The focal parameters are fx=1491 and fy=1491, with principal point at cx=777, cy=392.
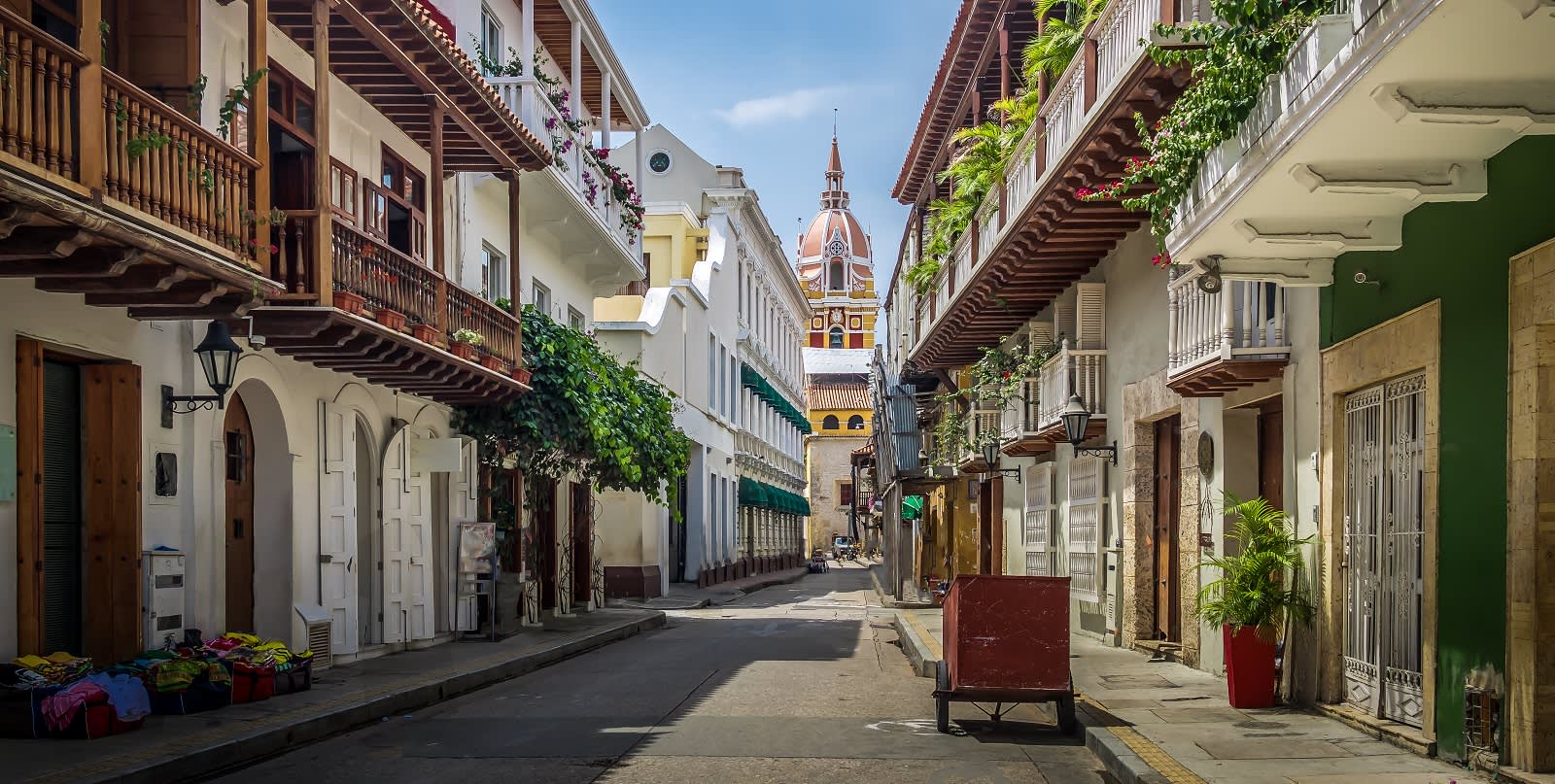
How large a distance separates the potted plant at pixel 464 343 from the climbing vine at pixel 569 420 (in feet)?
9.86

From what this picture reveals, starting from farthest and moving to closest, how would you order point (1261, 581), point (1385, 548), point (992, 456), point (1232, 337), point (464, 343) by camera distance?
point (992, 456), point (464, 343), point (1232, 337), point (1261, 581), point (1385, 548)

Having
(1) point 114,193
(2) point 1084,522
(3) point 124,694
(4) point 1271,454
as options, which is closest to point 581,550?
(2) point 1084,522

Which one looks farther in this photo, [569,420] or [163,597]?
[569,420]

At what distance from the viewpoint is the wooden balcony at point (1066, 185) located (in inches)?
473

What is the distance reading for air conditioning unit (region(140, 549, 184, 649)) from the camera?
1166 centimetres

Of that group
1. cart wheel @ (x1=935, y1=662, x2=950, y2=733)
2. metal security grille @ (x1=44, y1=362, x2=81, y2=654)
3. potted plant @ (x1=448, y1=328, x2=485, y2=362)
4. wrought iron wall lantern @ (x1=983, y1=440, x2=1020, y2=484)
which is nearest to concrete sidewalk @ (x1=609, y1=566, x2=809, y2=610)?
wrought iron wall lantern @ (x1=983, y1=440, x2=1020, y2=484)

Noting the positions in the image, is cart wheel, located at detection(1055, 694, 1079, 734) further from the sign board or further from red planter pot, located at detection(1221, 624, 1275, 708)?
the sign board

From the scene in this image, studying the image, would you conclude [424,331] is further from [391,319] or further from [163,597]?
[163,597]

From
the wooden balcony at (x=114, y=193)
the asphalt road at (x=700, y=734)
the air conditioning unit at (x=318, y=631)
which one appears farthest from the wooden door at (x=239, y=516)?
the wooden balcony at (x=114, y=193)

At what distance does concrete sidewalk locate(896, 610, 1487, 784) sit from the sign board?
→ 320 inches

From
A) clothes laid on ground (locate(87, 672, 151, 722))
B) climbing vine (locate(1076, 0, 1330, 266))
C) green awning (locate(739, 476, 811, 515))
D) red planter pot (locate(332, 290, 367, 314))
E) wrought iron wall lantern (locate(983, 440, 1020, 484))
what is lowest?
green awning (locate(739, 476, 811, 515))

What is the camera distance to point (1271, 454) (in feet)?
44.9

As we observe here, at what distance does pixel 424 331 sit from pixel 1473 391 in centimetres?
984

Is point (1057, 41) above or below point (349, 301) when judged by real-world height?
above
